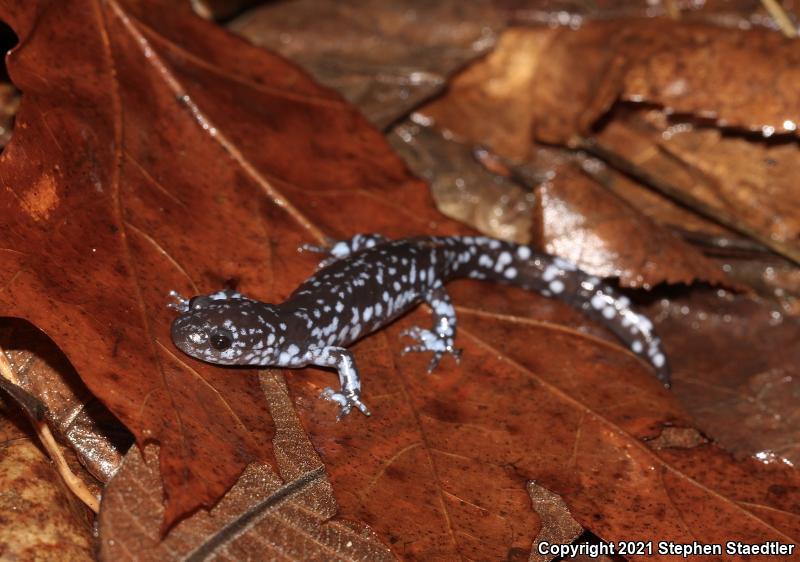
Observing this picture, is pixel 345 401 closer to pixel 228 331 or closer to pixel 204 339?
pixel 228 331

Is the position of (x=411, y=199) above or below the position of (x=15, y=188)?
below

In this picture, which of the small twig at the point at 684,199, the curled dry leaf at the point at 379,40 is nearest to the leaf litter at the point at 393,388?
the small twig at the point at 684,199

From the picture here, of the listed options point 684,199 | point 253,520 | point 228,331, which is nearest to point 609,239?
point 684,199

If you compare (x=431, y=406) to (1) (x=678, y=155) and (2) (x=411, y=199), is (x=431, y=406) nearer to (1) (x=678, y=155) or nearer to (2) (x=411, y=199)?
(2) (x=411, y=199)

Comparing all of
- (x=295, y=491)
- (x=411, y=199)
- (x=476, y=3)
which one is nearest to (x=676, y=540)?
(x=295, y=491)

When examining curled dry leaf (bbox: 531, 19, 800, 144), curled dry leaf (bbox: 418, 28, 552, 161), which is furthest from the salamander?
curled dry leaf (bbox: 418, 28, 552, 161)

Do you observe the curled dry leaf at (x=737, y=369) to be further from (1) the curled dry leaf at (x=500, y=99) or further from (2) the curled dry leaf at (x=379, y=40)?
(2) the curled dry leaf at (x=379, y=40)
